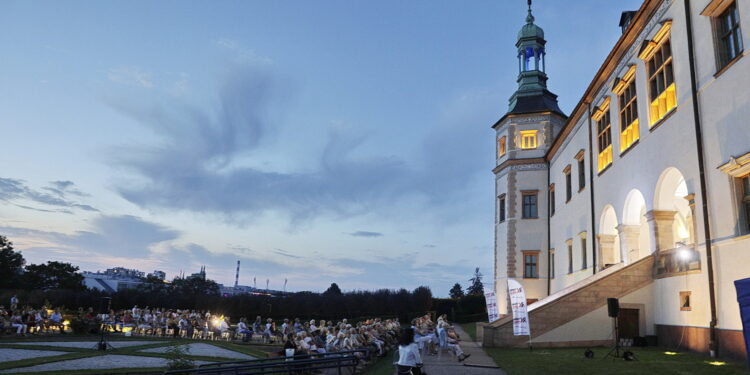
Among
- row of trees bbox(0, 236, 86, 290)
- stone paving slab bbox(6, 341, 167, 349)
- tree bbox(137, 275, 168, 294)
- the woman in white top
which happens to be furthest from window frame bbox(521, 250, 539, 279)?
row of trees bbox(0, 236, 86, 290)

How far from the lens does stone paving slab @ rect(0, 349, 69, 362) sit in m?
16.0

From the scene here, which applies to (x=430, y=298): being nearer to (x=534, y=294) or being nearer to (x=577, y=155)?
(x=534, y=294)

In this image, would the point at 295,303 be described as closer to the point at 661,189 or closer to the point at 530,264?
the point at 530,264

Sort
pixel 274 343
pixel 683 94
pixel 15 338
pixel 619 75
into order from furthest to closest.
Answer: pixel 274 343
pixel 15 338
pixel 619 75
pixel 683 94

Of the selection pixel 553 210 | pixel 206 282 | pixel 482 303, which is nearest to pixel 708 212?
pixel 553 210

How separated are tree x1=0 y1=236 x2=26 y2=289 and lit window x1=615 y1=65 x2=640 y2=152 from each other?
64.4 meters

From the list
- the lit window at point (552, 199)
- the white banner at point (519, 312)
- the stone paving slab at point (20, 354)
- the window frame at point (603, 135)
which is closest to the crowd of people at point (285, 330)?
the white banner at point (519, 312)

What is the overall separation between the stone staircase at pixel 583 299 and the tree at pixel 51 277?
58257 millimetres

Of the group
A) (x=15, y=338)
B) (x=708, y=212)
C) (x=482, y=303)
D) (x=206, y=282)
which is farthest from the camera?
(x=206, y=282)

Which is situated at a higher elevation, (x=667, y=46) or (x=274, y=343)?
(x=667, y=46)

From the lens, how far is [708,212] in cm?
1323

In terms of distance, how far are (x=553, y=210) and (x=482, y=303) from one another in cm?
1798

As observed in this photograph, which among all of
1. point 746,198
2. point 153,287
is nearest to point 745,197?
point 746,198

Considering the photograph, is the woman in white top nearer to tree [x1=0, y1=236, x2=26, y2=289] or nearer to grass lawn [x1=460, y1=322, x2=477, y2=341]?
grass lawn [x1=460, y1=322, x2=477, y2=341]
